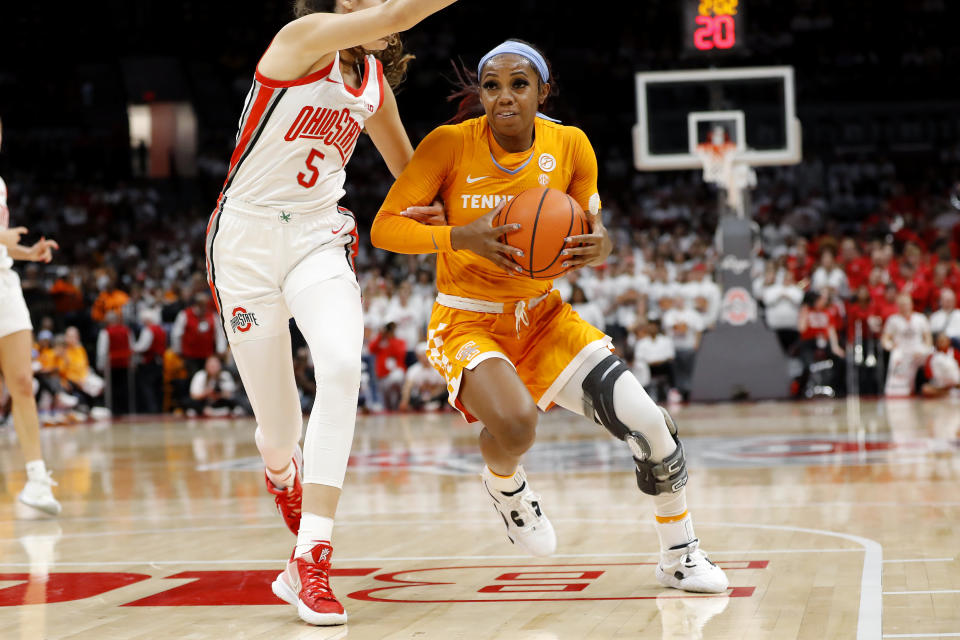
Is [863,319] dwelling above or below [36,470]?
above

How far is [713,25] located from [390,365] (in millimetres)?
5940

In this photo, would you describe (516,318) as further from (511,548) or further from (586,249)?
(511,548)

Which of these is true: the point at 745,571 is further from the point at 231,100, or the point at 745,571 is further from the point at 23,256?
the point at 231,100

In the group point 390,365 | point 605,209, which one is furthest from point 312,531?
point 605,209

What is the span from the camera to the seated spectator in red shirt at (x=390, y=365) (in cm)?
1596

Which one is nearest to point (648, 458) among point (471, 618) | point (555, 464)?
point (471, 618)

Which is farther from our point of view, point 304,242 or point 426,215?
point 426,215

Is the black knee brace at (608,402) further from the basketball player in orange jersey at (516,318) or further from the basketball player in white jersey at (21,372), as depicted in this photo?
the basketball player in white jersey at (21,372)

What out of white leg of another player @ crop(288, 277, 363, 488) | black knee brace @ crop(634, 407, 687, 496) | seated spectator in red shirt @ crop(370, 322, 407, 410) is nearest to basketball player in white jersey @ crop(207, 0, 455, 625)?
white leg of another player @ crop(288, 277, 363, 488)

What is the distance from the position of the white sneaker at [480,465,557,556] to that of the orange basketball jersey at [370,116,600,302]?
29.3 inches

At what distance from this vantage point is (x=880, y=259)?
16.8m

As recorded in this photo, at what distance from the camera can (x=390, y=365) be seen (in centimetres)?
1595

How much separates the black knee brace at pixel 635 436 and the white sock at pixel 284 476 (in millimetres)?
1254

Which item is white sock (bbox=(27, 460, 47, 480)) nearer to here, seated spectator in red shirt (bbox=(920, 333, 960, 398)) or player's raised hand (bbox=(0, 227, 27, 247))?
player's raised hand (bbox=(0, 227, 27, 247))
